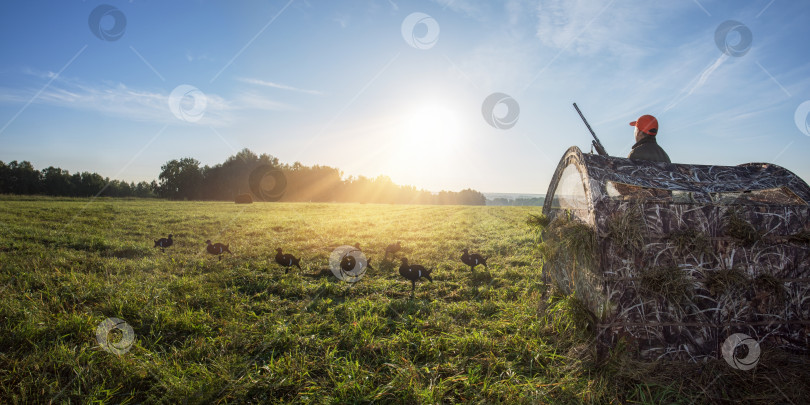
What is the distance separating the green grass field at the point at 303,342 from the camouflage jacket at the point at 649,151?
377 centimetres

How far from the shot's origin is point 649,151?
7.22 meters

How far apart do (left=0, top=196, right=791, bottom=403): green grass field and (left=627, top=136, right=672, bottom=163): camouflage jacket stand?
3.77 meters

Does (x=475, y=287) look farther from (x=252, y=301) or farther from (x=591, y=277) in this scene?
(x=252, y=301)

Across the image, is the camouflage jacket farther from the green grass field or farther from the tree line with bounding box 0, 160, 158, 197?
the tree line with bounding box 0, 160, 158, 197

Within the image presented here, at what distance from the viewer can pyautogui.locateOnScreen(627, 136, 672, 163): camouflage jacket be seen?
23.6ft

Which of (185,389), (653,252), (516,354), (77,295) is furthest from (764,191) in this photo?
(77,295)

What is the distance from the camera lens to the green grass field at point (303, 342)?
3.87 m

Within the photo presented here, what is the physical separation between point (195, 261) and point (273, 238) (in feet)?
16.5

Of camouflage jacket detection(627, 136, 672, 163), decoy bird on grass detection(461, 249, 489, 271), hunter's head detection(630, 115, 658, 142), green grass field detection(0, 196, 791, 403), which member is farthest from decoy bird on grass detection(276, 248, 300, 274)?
hunter's head detection(630, 115, 658, 142)

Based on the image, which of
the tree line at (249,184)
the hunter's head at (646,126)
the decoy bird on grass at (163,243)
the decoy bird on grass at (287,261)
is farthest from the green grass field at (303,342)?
the tree line at (249,184)

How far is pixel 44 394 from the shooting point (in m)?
3.70

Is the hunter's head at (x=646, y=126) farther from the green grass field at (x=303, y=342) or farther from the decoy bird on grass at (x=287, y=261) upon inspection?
the decoy bird on grass at (x=287, y=261)

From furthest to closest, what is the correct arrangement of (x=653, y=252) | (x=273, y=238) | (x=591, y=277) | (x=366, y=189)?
(x=366, y=189) < (x=273, y=238) < (x=591, y=277) < (x=653, y=252)

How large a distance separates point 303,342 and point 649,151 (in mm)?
8007
